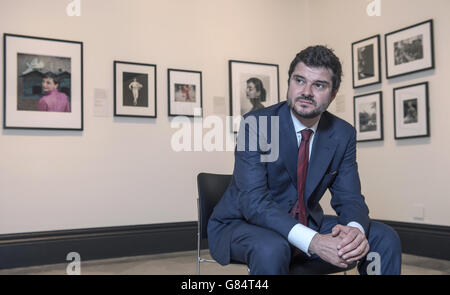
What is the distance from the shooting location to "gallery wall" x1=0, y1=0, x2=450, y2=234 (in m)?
4.12

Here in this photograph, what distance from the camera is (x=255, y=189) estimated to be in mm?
2018

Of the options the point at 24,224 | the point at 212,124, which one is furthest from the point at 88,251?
the point at 212,124

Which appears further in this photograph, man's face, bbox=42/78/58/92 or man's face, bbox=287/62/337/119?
man's face, bbox=42/78/58/92

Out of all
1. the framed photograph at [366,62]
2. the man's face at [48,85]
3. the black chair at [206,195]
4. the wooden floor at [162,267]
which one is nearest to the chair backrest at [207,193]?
the black chair at [206,195]

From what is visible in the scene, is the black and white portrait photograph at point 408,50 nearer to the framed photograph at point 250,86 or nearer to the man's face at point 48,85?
the framed photograph at point 250,86

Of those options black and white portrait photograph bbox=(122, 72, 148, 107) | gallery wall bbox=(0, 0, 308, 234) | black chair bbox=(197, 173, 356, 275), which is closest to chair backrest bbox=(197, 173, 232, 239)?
black chair bbox=(197, 173, 356, 275)

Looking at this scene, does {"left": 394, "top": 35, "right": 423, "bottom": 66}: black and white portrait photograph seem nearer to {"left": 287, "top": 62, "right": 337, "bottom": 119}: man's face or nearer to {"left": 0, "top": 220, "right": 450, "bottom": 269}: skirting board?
{"left": 0, "top": 220, "right": 450, "bottom": 269}: skirting board

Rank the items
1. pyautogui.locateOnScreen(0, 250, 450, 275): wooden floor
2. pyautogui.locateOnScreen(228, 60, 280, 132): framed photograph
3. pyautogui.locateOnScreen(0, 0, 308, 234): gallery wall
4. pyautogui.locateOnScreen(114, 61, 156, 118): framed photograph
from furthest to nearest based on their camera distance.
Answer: pyautogui.locateOnScreen(228, 60, 280, 132): framed photograph → pyautogui.locateOnScreen(114, 61, 156, 118): framed photograph → pyautogui.locateOnScreen(0, 0, 308, 234): gallery wall → pyautogui.locateOnScreen(0, 250, 450, 275): wooden floor

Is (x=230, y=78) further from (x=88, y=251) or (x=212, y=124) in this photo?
(x=88, y=251)

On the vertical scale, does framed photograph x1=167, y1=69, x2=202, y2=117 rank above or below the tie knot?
above

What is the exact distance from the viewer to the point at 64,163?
430 cm

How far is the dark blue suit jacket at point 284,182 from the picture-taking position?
6.59 feet

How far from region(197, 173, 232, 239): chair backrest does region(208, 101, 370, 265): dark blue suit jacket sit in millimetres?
362

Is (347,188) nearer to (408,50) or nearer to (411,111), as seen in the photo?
(411,111)
